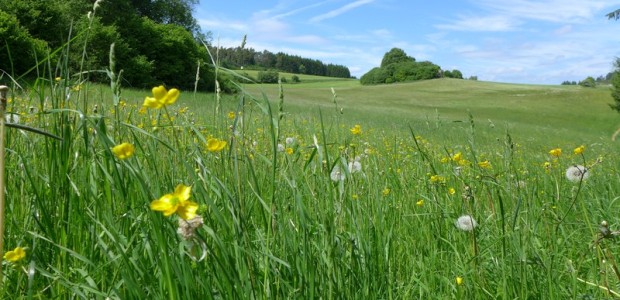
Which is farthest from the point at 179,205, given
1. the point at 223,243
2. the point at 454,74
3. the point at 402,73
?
the point at 454,74

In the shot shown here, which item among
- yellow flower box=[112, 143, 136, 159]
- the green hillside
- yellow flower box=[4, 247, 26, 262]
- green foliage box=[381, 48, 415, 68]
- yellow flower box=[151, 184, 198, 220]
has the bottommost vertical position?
the green hillside

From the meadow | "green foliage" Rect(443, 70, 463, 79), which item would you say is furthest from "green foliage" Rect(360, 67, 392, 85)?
the meadow

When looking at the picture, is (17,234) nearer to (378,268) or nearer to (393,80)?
(378,268)

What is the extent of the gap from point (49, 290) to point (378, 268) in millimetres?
798

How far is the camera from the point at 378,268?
1.42 metres

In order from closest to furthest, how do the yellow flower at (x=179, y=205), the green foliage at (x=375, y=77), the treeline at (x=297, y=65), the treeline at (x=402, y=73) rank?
the yellow flower at (x=179, y=205) < the treeline at (x=402, y=73) < the green foliage at (x=375, y=77) < the treeline at (x=297, y=65)

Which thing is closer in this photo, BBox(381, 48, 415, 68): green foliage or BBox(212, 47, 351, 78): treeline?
BBox(381, 48, 415, 68): green foliage

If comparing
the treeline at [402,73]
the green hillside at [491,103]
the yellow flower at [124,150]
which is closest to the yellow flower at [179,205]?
the yellow flower at [124,150]

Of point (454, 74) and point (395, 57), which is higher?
point (395, 57)

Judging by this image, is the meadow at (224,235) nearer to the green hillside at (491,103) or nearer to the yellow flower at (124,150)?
the yellow flower at (124,150)

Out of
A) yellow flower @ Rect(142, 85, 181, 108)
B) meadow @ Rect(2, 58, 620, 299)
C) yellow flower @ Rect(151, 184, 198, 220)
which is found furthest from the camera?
meadow @ Rect(2, 58, 620, 299)

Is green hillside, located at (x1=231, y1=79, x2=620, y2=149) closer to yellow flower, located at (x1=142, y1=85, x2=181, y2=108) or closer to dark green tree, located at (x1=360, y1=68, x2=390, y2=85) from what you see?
dark green tree, located at (x1=360, y1=68, x2=390, y2=85)

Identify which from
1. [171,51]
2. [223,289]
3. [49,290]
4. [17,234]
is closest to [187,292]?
[223,289]

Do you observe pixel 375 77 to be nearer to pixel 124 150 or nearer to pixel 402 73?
pixel 402 73
